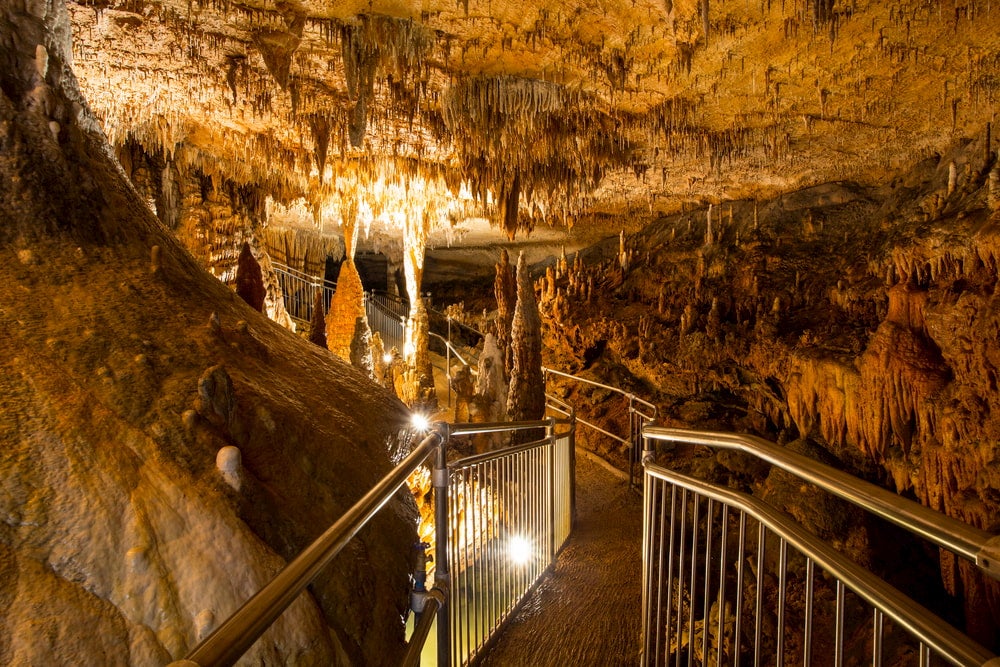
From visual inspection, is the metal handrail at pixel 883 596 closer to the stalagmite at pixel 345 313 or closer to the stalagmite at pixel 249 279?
the stalagmite at pixel 249 279

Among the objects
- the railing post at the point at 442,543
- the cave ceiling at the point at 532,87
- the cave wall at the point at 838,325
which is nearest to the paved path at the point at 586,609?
the railing post at the point at 442,543

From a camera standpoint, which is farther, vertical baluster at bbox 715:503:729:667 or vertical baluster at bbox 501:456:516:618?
vertical baluster at bbox 501:456:516:618

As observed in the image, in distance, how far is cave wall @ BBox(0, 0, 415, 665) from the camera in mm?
1649

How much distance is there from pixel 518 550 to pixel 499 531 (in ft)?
1.57

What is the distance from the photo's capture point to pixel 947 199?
10453 mm

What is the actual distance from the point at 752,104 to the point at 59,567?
936 cm

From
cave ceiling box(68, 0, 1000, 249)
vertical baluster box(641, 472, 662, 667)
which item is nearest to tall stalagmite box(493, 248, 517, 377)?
cave ceiling box(68, 0, 1000, 249)

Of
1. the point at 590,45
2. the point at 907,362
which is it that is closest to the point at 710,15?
A: the point at 590,45

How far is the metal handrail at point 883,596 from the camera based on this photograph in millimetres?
1030

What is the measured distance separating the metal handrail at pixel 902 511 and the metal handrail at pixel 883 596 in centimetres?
15

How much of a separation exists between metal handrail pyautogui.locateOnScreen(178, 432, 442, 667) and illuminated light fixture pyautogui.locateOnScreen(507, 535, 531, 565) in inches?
104

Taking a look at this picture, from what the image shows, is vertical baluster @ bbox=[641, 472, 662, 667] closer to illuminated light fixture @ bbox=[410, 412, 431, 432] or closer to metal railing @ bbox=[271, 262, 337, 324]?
illuminated light fixture @ bbox=[410, 412, 431, 432]

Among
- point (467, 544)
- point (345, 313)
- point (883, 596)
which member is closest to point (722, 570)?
point (883, 596)

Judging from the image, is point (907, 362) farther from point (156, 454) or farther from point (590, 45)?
point (156, 454)
